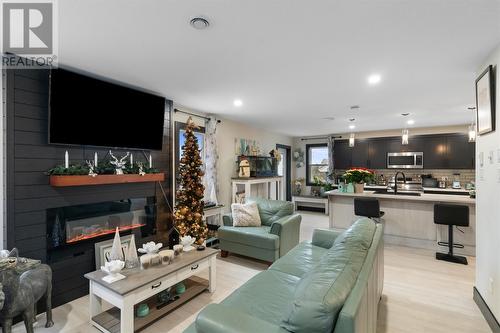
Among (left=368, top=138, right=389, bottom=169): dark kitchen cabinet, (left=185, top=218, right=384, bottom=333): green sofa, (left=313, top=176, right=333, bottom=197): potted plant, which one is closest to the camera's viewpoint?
(left=185, top=218, right=384, bottom=333): green sofa

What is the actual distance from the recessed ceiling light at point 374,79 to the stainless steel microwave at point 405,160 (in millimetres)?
4523

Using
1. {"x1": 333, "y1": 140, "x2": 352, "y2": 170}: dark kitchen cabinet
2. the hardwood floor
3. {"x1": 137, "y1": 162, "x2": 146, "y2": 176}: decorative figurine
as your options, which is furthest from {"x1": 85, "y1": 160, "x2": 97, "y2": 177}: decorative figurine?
{"x1": 333, "y1": 140, "x2": 352, "y2": 170}: dark kitchen cabinet

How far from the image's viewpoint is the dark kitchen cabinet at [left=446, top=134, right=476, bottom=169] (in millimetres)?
5984

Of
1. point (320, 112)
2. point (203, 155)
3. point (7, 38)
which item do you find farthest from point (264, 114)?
point (7, 38)

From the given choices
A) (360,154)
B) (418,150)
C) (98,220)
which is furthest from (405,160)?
(98,220)

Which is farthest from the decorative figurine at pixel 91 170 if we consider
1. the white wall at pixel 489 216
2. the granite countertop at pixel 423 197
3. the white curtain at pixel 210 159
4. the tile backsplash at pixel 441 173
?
the tile backsplash at pixel 441 173

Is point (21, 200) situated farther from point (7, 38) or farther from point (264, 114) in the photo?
point (264, 114)

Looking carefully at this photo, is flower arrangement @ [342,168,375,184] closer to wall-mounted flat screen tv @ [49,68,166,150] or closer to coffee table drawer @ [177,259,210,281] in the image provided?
coffee table drawer @ [177,259,210,281]

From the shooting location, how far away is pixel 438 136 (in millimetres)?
6301

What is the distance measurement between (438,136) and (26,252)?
816 cm

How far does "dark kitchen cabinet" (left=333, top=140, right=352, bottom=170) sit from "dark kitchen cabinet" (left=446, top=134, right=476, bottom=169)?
2.33 m

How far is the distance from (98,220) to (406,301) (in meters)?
3.72

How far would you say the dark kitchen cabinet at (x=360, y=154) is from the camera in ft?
23.6

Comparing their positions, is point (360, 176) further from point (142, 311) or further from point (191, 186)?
point (142, 311)
